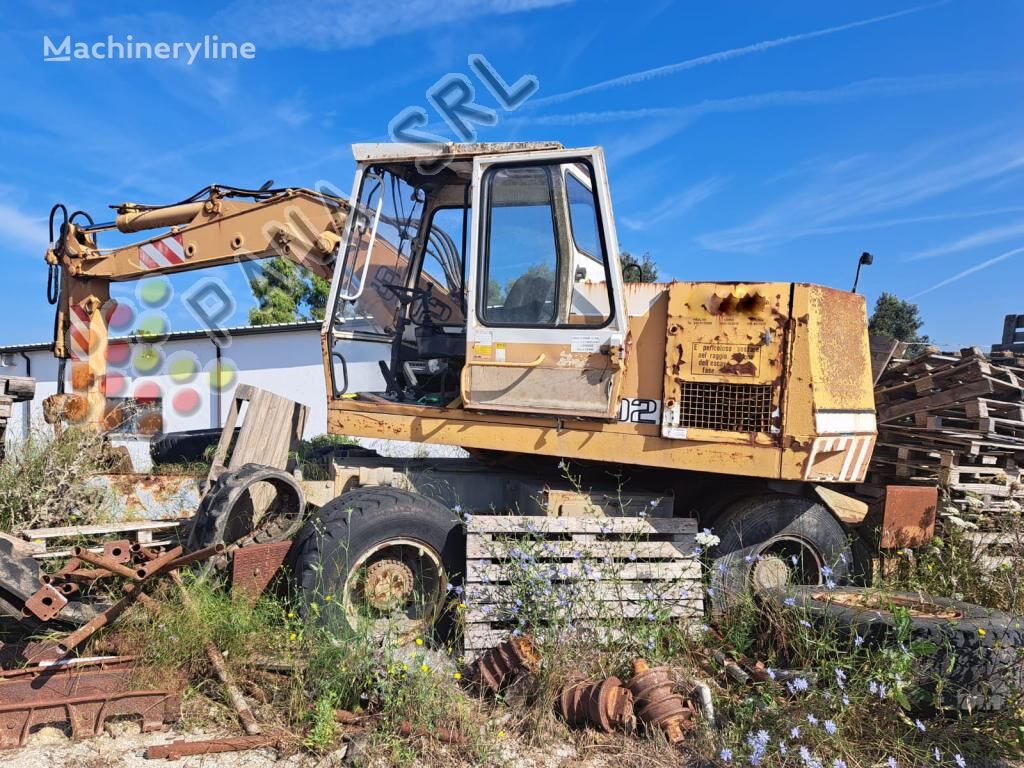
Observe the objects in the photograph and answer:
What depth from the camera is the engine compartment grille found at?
441cm

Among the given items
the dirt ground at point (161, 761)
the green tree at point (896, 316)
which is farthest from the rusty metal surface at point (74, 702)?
the green tree at point (896, 316)

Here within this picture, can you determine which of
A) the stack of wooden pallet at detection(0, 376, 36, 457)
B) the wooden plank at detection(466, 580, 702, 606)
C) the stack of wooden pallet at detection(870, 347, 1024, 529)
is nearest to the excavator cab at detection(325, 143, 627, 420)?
the wooden plank at detection(466, 580, 702, 606)

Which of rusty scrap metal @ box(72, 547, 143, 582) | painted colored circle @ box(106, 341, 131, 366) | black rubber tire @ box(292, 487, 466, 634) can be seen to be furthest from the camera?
painted colored circle @ box(106, 341, 131, 366)

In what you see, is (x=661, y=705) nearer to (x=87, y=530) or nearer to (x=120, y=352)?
(x=87, y=530)

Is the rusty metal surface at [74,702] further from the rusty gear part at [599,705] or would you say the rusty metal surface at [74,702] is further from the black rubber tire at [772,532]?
the black rubber tire at [772,532]

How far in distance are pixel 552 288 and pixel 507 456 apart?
4.47 ft

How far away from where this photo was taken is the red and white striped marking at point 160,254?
626 centimetres

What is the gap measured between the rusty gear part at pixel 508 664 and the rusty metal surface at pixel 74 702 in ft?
5.07

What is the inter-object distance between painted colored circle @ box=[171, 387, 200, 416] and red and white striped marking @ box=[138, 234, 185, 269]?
12.7 meters

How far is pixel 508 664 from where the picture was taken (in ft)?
11.7

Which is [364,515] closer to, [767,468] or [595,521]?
[595,521]

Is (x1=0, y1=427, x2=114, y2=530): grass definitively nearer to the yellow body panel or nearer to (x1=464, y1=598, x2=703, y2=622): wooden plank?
the yellow body panel

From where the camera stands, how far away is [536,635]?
366 cm

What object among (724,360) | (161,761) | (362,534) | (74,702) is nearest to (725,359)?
(724,360)
